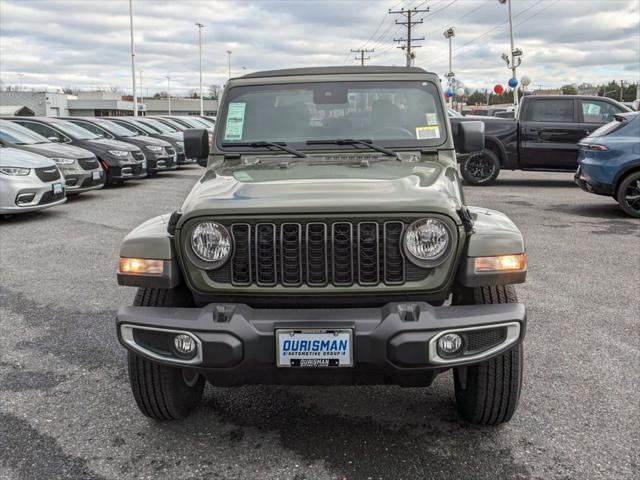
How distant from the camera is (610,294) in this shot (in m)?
5.99

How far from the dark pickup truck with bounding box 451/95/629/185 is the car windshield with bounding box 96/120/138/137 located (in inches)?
363

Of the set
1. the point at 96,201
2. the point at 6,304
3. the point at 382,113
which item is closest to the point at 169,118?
the point at 96,201

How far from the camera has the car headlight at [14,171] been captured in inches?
380

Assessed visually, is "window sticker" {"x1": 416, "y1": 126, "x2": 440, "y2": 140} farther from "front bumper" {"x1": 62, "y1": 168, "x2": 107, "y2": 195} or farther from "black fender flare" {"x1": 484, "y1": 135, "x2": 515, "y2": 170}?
"black fender flare" {"x1": 484, "y1": 135, "x2": 515, "y2": 170}

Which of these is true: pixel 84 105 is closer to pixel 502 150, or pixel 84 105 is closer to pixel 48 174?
pixel 502 150

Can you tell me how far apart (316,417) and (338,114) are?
6.24 feet

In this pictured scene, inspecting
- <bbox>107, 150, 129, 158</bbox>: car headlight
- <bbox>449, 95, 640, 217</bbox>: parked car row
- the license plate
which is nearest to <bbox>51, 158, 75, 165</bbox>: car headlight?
<bbox>107, 150, 129, 158</bbox>: car headlight

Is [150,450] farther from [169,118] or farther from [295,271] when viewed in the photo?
[169,118]

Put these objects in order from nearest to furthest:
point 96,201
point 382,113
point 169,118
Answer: point 382,113 < point 96,201 < point 169,118

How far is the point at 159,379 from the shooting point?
10.6ft

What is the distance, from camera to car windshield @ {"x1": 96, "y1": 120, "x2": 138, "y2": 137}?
1734 cm

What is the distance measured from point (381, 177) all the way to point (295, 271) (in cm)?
71

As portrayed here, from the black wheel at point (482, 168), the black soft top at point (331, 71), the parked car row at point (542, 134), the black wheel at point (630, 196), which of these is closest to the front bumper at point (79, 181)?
the parked car row at point (542, 134)

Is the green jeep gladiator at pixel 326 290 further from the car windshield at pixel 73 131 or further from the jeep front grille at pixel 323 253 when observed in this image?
the car windshield at pixel 73 131
